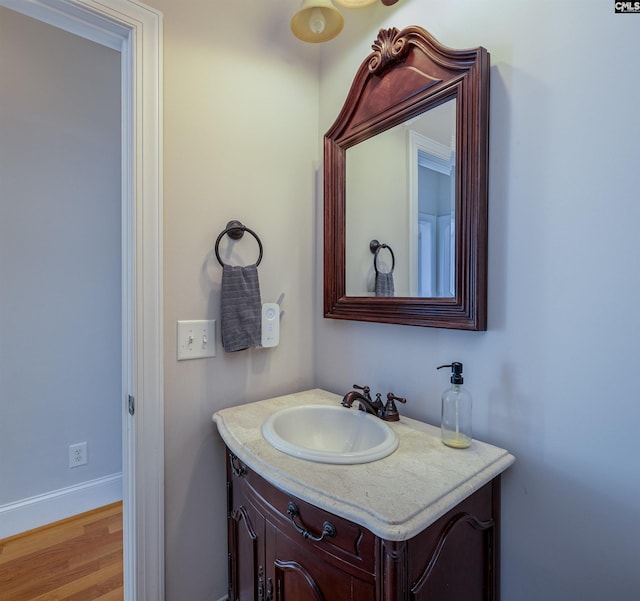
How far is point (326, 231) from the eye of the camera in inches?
54.1

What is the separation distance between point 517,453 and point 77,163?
8.18 feet

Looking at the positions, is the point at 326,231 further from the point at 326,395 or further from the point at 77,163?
the point at 77,163

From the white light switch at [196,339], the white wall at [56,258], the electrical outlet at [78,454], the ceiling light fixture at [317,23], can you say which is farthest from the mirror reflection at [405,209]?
the electrical outlet at [78,454]

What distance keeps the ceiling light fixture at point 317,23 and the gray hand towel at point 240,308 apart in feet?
2.80

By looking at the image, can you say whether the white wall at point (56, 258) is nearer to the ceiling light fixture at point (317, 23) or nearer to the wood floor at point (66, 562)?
the wood floor at point (66, 562)

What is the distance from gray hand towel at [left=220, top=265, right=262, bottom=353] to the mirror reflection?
371 millimetres

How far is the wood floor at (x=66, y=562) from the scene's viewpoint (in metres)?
1.42

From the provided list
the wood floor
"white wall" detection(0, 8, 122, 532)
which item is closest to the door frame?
the wood floor

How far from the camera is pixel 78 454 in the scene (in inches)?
77.4

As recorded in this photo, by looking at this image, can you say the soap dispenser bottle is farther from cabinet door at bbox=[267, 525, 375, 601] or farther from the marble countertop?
cabinet door at bbox=[267, 525, 375, 601]

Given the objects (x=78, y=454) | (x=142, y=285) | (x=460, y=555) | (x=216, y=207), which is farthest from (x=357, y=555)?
(x=78, y=454)

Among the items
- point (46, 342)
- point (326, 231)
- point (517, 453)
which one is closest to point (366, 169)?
point (326, 231)

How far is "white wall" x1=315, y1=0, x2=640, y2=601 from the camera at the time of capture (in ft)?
2.34

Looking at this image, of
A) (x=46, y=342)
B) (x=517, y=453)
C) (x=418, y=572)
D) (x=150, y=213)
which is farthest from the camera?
(x=46, y=342)
